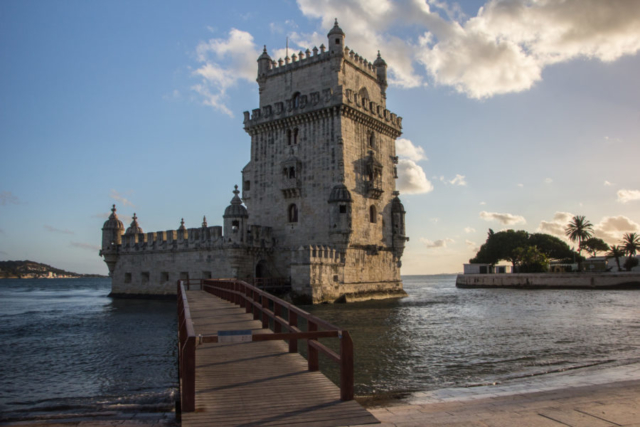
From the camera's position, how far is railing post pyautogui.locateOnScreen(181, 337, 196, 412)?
6.93 meters

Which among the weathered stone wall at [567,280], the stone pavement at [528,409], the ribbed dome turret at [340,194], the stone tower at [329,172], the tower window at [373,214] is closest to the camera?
the stone pavement at [528,409]

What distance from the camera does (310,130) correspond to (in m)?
37.0

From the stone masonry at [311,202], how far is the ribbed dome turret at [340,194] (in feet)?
0.25

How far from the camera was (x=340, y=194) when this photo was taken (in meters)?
34.4

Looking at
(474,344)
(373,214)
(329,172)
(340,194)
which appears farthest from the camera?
(373,214)

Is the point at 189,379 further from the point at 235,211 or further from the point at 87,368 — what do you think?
the point at 235,211

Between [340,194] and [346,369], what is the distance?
27.2 m

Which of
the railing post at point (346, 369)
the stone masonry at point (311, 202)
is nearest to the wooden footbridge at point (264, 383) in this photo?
the railing post at point (346, 369)

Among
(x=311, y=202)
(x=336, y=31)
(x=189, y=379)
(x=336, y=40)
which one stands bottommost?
(x=189, y=379)

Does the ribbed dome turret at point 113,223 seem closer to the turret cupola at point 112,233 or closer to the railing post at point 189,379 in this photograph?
the turret cupola at point 112,233

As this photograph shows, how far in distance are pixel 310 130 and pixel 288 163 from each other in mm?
2952

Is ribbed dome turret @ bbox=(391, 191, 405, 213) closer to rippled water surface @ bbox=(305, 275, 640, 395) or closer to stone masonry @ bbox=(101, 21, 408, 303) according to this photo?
stone masonry @ bbox=(101, 21, 408, 303)

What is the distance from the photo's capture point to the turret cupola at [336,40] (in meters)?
37.0

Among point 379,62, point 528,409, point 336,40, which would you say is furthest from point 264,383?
point 379,62
